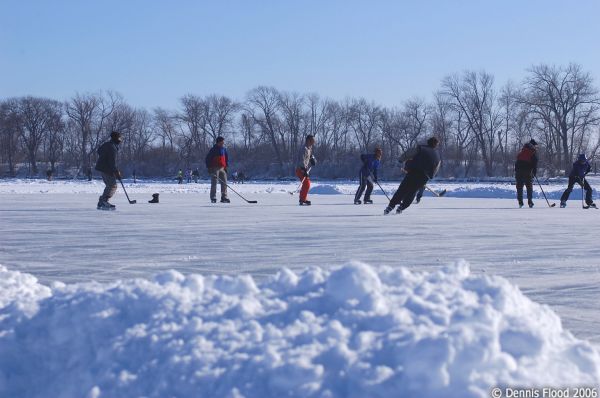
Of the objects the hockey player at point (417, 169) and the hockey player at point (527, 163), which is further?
the hockey player at point (527, 163)

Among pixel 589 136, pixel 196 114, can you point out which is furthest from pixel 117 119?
pixel 589 136

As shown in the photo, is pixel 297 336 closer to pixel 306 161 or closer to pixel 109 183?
pixel 109 183

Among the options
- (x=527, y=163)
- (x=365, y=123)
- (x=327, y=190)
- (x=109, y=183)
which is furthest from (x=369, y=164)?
(x=365, y=123)

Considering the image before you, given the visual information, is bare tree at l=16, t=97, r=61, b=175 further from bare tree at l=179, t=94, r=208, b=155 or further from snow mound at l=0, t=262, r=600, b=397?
snow mound at l=0, t=262, r=600, b=397

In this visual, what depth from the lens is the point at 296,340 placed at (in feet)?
8.43

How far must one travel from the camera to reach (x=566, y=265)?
593cm

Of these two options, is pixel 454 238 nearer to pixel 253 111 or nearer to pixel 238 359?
pixel 238 359

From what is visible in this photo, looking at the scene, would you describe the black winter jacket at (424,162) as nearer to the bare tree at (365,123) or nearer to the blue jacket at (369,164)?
the blue jacket at (369,164)

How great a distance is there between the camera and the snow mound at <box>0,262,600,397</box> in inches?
91.7

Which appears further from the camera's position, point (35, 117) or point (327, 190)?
point (35, 117)

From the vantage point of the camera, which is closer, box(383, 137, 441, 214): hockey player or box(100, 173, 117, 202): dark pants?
box(383, 137, 441, 214): hockey player

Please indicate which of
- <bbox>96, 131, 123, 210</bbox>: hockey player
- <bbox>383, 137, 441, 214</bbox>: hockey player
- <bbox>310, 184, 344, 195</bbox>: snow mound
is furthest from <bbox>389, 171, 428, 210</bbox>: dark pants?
<bbox>310, 184, 344, 195</bbox>: snow mound

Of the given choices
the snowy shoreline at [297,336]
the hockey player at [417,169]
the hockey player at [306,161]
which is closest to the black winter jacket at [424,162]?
the hockey player at [417,169]

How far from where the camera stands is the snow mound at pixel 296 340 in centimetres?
233
